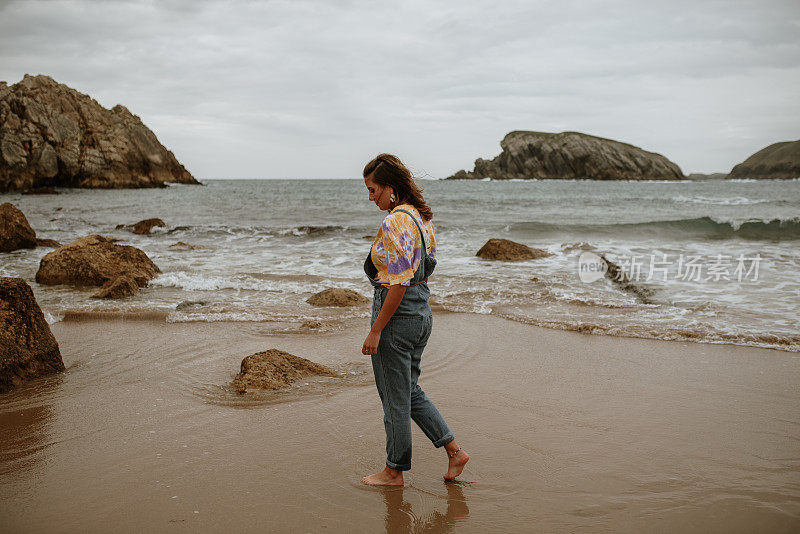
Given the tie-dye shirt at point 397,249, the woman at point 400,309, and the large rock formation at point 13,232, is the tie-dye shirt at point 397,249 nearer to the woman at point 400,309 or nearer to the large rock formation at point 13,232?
the woman at point 400,309

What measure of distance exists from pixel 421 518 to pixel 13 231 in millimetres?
13770

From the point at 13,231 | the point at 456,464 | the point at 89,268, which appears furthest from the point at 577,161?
the point at 456,464

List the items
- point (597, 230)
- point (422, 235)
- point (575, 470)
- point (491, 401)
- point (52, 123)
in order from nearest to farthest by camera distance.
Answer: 1. point (422, 235)
2. point (575, 470)
3. point (491, 401)
4. point (597, 230)
5. point (52, 123)

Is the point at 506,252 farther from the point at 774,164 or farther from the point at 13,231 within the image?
the point at 774,164

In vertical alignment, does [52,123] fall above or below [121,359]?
above

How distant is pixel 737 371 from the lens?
4863mm

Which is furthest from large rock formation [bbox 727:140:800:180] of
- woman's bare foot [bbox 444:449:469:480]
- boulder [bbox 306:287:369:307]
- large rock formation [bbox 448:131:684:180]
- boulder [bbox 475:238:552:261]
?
woman's bare foot [bbox 444:449:469:480]

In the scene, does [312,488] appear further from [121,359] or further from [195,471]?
[121,359]

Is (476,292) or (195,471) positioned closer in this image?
(195,471)

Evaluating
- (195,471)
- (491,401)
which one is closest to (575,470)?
(491,401)

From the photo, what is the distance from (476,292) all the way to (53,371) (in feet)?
18.5

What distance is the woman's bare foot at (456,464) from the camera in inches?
116

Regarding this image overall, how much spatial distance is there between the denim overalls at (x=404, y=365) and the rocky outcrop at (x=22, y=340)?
328 cm

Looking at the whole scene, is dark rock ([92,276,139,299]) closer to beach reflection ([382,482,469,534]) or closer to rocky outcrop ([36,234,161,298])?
rocky outcrop ([36,234,161,298])
